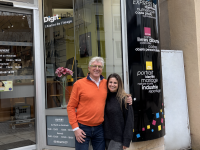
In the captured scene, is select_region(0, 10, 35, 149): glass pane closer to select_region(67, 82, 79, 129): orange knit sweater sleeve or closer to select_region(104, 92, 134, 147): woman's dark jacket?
select_region(67, 82, 79, 129): orange knit sweater sleeve

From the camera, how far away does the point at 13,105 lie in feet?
13.1

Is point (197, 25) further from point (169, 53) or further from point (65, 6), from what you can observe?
point (65, 6)

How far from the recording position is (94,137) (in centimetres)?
262

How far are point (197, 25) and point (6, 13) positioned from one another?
4267mm

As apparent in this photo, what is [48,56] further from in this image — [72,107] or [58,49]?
[72,107]

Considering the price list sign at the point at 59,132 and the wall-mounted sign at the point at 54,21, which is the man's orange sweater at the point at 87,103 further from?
the wall-mounted sign at the point at 54,21

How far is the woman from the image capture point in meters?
2.40

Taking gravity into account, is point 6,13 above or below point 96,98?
above

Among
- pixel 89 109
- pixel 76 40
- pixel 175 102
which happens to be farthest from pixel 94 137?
pixel 175 102

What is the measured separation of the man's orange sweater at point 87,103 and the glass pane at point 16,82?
6.14 ft

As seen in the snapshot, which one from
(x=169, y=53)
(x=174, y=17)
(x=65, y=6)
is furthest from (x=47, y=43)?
(x=174, y=17)

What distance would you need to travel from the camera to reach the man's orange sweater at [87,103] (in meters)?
2.54

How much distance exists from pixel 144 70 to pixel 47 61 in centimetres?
197

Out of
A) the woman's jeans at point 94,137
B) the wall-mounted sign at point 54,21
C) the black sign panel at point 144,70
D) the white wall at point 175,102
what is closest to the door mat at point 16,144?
the woman's jeans at point 94,137
